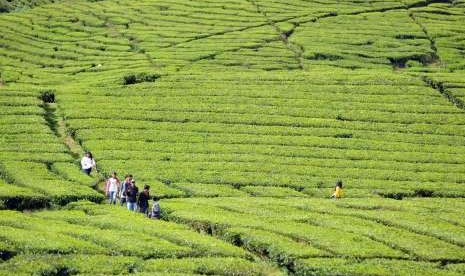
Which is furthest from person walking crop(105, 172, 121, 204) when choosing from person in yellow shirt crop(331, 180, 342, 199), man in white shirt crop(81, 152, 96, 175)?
person in yellow shirt crop(331, 180, 342, 199)

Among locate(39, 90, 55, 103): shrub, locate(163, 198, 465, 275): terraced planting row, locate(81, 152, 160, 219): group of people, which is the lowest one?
locate(163, 198, 465, 275): terraced planting row

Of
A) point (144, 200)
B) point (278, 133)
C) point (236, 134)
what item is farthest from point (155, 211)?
point (278, 133)

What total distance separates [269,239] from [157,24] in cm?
5274

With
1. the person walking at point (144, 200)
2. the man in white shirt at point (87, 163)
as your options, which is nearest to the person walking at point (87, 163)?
the man in white shirt at point (87, 163)

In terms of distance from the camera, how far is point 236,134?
51.7m

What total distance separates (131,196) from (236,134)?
51.3ft

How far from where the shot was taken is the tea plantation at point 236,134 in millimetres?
31266

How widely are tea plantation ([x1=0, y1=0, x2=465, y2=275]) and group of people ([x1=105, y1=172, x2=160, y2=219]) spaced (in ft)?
2.16

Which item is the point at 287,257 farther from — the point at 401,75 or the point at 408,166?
the point at 401,75

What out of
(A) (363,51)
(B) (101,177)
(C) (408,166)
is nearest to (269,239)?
(B) (101,177)

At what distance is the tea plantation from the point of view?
103ft

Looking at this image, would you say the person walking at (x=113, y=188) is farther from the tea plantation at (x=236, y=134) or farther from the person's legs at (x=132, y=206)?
the person's legs at (x=132, y=206)

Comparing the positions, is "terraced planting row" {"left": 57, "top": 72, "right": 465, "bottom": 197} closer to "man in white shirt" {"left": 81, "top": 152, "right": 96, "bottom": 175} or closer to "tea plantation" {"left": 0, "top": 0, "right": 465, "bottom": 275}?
"tea plantation" {"left": 0, "top": 0, "right": 465, "bottom": 275}

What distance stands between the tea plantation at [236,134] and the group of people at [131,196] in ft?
2.16
